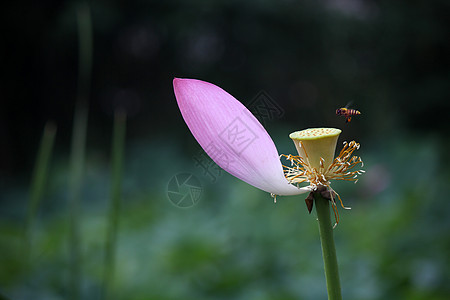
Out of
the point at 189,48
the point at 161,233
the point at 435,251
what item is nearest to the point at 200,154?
the point at 435,251

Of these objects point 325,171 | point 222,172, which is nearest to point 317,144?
point 325,171

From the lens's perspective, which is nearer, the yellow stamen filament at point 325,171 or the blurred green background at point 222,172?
the yellow stamen filament at point 325,171

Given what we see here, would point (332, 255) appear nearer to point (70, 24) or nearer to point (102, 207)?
point (102, 207)

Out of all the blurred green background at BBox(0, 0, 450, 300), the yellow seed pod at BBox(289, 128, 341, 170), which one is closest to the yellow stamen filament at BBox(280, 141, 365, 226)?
the yellow seed pod at BBox(289, 128, 341, 170)

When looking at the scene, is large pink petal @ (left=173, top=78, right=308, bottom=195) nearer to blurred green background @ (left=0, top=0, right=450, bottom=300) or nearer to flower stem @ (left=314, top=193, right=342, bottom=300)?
flower stem @ (left=314, top=193, right=342, bottom=300)

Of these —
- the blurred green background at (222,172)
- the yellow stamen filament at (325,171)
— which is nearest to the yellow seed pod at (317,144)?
the yellow stamen filament at (325,171)

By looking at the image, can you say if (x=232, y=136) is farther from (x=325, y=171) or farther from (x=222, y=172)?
(x=222, y=172)

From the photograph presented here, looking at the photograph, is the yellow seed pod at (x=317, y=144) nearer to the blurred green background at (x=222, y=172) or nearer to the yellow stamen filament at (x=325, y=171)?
the yellow stamen filament at (x=325, y=171)
